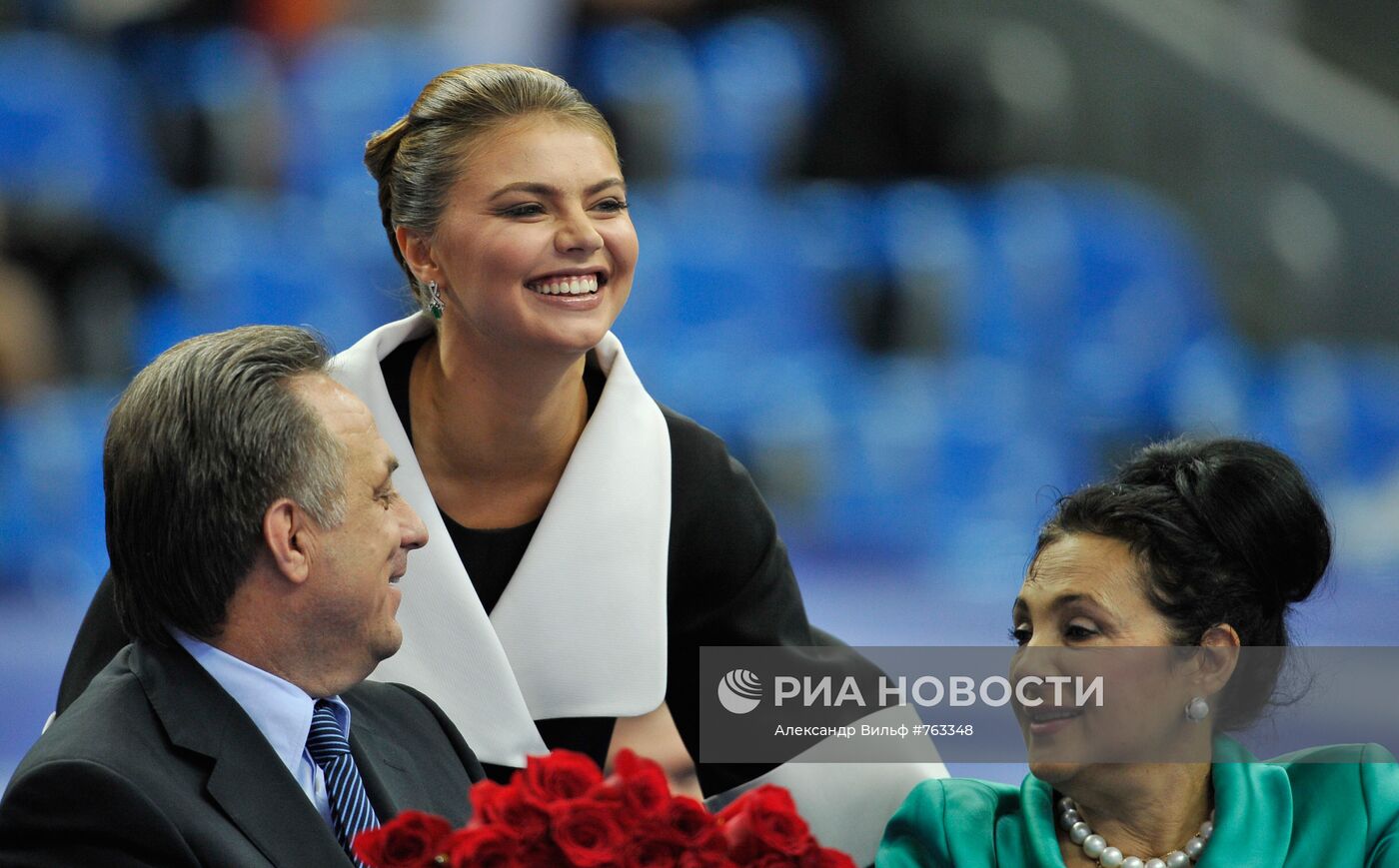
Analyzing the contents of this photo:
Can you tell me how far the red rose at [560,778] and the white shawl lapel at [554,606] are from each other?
1041 millimetres

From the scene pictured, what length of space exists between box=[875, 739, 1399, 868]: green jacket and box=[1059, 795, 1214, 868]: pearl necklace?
0.03 meters

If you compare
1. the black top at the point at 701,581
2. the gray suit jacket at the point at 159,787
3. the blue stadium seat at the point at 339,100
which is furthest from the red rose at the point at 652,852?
the blue stadium seat at the point at 339,100

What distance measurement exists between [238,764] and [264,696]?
9 cm

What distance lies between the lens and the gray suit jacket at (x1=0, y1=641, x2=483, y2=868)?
5.92 feet

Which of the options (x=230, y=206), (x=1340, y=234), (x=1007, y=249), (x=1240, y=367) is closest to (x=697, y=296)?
(x=1007, y=249)

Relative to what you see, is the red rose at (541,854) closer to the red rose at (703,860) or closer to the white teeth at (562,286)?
the red rose at (703,860)

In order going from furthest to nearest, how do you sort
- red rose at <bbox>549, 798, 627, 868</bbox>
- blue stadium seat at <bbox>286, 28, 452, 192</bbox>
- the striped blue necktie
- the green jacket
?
blue stadium seat at <bbox>286, 28, 452, 192</bbox> → the green jacket → the striped blue necktie → red rose at <bbox>549, 798, 627, 868</bbox>

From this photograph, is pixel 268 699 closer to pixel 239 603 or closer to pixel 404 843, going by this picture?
pixel 239 603

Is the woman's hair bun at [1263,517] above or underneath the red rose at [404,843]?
above

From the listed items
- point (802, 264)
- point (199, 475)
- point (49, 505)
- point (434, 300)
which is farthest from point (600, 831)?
point (802, 264)

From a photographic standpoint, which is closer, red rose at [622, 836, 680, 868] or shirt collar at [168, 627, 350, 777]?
red rose at [622, 836, 680, 868]

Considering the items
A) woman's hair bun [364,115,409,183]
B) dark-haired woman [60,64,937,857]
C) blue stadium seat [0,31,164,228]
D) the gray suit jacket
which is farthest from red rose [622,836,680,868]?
blue stadium seat [0,31,164,228]

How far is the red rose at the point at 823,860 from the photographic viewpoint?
1596 mm

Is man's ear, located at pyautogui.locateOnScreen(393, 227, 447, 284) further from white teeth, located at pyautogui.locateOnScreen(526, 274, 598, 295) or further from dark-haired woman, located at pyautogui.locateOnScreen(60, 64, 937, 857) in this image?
white teeth, located at pyautogui.locateOnScreen(526, 274, 598, 295)
